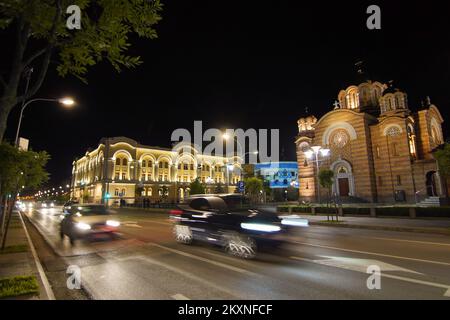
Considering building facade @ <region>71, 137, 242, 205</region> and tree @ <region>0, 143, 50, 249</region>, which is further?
building facade @ <region>71, 137, 242, 205</region>

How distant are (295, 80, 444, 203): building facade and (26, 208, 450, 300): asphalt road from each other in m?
30.9

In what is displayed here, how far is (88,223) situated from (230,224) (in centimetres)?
665

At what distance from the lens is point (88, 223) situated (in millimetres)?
11242

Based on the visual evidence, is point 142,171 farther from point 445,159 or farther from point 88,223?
point 445,159

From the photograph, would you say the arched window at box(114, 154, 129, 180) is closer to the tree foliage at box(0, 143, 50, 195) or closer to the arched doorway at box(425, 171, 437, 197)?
the tree foliage at box(0, 143, 50, 195)

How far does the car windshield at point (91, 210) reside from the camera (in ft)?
40.2

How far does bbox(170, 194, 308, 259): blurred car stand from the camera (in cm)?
784

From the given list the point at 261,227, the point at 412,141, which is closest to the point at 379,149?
the point at 412,141

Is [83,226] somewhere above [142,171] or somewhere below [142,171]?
below

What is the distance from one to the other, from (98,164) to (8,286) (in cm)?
7543

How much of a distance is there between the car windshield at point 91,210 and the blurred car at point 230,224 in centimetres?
435

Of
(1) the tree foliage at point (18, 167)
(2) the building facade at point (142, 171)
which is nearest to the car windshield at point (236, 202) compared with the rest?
(1) the tree foliage at point (18, 167)

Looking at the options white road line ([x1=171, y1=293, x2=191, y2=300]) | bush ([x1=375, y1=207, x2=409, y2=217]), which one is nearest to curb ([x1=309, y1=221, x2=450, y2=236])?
bush ([x1=375, y1=207, x2=409, y2=217])

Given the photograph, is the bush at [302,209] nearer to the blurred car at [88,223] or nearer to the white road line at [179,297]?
the blurred car at [88,223]
